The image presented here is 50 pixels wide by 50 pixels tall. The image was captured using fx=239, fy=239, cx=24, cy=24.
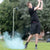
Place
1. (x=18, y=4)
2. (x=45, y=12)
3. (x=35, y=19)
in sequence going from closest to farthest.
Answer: (x=35, y=19) → (x=45, y=12) → (x=18, y=4)

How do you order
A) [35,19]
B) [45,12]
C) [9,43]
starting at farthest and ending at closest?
[45,12]
[9,43]
[35,19]

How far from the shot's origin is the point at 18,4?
5966cm

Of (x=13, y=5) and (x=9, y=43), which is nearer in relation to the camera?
(x=9, y=43)

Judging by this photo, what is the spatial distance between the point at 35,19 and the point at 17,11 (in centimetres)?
5052

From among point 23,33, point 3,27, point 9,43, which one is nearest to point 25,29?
point 23,33

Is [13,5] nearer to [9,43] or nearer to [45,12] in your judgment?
[45,12]

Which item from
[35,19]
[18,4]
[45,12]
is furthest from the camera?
[18,4]

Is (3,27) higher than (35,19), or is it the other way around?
(35,19)

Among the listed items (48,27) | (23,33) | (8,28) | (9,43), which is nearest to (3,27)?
(8,28)

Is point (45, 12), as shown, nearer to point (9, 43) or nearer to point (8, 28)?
point (8, 28)

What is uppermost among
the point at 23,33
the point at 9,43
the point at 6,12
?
the point at 9,43

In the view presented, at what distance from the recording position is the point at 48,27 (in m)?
55.7

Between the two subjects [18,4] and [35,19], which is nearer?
[35,19]

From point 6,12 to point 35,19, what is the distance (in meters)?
52.1
